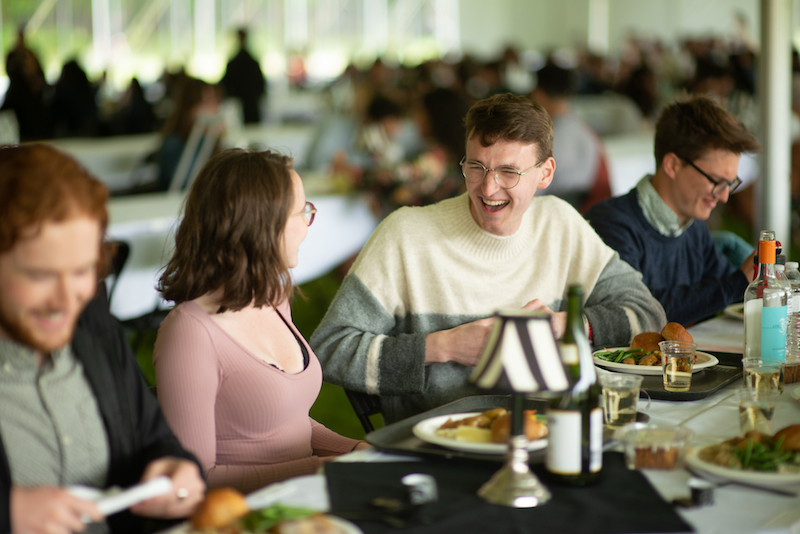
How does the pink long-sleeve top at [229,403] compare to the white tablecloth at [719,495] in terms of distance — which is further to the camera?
the pink long-sleeve top at [229,403]

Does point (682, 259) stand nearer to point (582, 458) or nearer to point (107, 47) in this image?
point (582, 458)

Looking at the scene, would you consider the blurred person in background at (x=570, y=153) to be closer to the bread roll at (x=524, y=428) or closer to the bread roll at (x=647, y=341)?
the bread roll at (x=647, y=341)

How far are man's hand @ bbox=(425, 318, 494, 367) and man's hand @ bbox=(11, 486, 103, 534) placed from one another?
100 centimetres

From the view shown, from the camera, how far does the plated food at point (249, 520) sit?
101 centimetres

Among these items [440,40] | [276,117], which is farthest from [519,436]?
[440,40]

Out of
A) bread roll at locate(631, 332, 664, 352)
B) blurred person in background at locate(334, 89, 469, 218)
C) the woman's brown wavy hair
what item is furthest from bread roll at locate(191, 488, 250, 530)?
blurred person in background at locate(334, 89, 469, 218)

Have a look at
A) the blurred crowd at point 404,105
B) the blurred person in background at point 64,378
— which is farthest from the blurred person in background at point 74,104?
the blurred person in background at point 64,378

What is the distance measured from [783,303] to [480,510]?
3.42 feet

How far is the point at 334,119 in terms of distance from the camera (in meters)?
6.20

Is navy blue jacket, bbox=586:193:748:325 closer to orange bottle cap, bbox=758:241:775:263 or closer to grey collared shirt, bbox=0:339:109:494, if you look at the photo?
orange bottle cap, bbox=758:241:775:263

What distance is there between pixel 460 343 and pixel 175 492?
87cm

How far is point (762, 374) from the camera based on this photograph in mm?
1640

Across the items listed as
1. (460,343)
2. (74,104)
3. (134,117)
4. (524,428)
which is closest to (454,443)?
(524,428)

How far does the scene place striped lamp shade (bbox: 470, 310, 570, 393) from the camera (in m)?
1.07
